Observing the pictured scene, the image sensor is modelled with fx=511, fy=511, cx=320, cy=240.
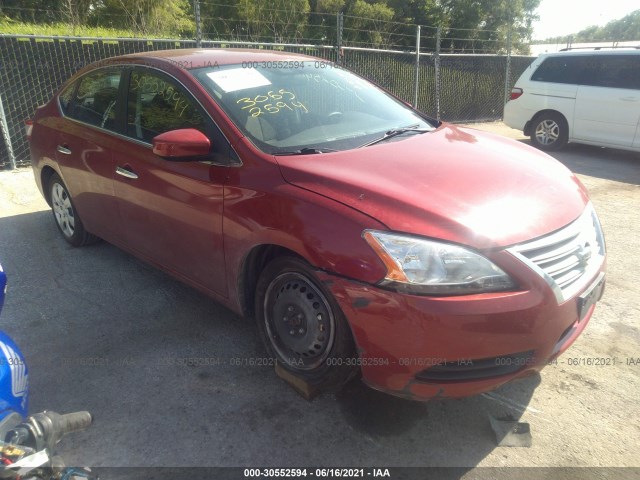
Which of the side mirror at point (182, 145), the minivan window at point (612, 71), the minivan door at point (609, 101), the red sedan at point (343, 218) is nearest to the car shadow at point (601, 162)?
the minivan door at point (609, 101)

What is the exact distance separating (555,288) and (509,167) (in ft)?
2.68

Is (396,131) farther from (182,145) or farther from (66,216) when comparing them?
(66,216)

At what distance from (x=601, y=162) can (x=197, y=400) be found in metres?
8.13

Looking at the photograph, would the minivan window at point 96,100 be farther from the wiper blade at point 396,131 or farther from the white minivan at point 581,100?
the white minivan at point 581,100

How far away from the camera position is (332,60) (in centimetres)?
934

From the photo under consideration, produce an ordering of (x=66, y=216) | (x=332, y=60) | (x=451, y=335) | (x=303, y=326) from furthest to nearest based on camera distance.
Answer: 1. (x=332, y=60)
2. (x=66, y=216)
3. (x=303, y=326)
4. (x=451, y=335)

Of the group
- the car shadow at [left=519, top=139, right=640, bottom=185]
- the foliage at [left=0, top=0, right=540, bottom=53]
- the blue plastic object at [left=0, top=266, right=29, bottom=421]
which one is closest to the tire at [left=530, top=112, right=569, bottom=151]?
the car shadow at [left=519, top=139, right=640, bottom=185]

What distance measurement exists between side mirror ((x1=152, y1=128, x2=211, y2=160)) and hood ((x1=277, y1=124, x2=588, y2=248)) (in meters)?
0.44

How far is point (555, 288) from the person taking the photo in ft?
7.05

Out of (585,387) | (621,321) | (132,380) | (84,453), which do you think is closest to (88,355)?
(132,380)

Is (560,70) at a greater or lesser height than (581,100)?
greater

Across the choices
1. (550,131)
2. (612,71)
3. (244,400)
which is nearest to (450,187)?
(244,400)

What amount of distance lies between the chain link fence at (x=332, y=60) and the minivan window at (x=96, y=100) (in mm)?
3446

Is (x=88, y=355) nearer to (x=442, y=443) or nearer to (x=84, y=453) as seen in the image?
(x=84, y=453)
